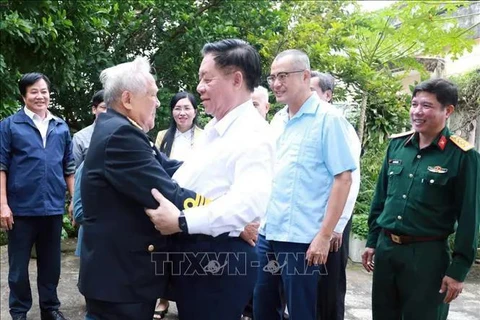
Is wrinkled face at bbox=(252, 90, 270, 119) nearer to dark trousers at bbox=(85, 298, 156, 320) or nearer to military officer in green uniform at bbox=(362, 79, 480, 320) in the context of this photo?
military officer in green uniform at bbox=(362, 79, 480, 320)

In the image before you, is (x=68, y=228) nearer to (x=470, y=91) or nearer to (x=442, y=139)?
(x=442, y=139)

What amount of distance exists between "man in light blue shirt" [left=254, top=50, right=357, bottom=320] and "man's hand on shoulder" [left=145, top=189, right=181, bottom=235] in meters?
1.01

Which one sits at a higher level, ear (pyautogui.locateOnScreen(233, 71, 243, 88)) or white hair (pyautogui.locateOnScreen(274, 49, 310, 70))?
white hair (pyautogui.locateOnScreen(274, 49, 310, 70))

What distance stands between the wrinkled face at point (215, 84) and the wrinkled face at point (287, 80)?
2.43ft

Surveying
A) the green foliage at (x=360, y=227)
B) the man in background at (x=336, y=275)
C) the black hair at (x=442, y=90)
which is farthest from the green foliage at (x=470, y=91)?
the black hair at (x=442, y=90)

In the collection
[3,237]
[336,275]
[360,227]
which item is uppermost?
[336,275]

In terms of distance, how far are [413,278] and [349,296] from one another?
2.25 meters

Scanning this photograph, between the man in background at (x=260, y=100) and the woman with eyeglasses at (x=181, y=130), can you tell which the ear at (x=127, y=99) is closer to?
the man in background at (x=260, y=100)

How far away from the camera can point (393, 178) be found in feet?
8.39

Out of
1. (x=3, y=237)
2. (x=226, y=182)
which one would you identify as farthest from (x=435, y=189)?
(x=3, y=237)

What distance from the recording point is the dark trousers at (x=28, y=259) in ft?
11.0

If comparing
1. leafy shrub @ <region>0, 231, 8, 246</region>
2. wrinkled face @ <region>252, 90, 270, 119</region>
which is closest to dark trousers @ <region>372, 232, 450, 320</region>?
wrinkled face @ <region>252, 90, 270, 119</region>

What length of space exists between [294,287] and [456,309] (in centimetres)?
255

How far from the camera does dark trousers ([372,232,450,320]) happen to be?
2.32m
